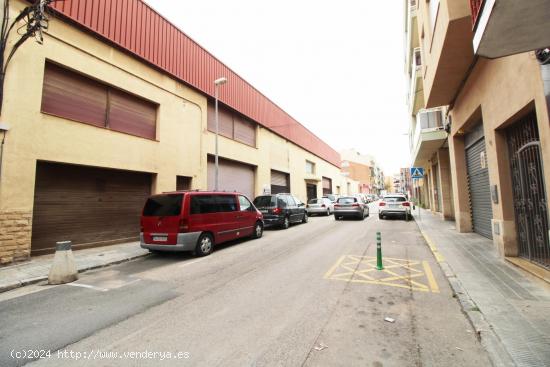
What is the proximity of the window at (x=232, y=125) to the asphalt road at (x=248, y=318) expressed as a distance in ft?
33.1

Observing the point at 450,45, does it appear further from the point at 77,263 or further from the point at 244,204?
the point at 77,263

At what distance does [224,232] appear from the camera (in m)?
8.84

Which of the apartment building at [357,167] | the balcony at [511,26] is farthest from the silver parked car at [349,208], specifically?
the apartment building at [357,167]

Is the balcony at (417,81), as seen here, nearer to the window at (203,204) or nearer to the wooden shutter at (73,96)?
the window at (203,204)

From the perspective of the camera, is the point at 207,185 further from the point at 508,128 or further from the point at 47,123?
the point at 508,128

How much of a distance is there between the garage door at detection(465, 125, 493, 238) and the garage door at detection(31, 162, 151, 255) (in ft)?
39.8

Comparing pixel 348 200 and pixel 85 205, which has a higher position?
pixel 348 200

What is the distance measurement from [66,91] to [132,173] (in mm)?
3386

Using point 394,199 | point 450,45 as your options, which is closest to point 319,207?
point 394,199

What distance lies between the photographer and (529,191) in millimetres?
5531

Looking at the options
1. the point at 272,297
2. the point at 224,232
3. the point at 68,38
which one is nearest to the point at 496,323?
the point at 272,297

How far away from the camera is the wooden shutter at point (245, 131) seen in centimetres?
1706

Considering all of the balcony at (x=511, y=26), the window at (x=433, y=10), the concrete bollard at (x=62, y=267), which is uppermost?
the window at (x=433, y=10)

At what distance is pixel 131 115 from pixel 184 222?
586 centimetres
